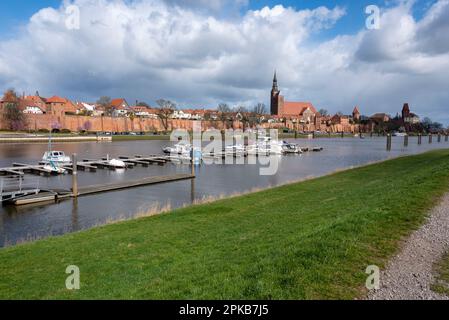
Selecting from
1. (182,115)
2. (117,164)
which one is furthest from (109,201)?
(182,115)

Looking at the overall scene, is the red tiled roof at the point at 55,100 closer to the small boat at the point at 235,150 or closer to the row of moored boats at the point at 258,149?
the row of moored boats at the point at 258,149

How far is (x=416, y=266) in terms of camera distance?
20.5ft

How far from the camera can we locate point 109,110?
152250 mm

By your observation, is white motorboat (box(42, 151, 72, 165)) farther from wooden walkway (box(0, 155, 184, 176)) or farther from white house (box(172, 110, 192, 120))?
white house (box(172, 110, 192, 120))

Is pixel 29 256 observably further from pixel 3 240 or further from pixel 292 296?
pixel 292 296

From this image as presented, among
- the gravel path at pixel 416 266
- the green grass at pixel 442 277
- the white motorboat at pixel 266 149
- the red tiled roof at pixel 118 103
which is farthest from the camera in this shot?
the red tiled roof at pixel 118 103

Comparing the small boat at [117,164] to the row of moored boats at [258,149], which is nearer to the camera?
the small boat at [117,164]

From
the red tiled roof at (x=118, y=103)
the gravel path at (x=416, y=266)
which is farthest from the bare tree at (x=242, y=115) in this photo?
the gravel path at (x=416, y=266)

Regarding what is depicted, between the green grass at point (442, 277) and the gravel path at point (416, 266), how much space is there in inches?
3.3

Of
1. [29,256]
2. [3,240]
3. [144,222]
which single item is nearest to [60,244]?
[29,256]

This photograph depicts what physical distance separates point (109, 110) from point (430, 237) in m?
156

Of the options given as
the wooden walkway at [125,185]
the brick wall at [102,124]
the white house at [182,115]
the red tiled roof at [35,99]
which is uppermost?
the red tiled roof at [35,99]

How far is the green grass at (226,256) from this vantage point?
19.4 feet

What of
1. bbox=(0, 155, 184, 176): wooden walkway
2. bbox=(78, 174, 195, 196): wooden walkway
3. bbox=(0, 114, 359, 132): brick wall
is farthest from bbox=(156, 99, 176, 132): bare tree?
bbox=(78, 174, 195, 196): wooden walkway
